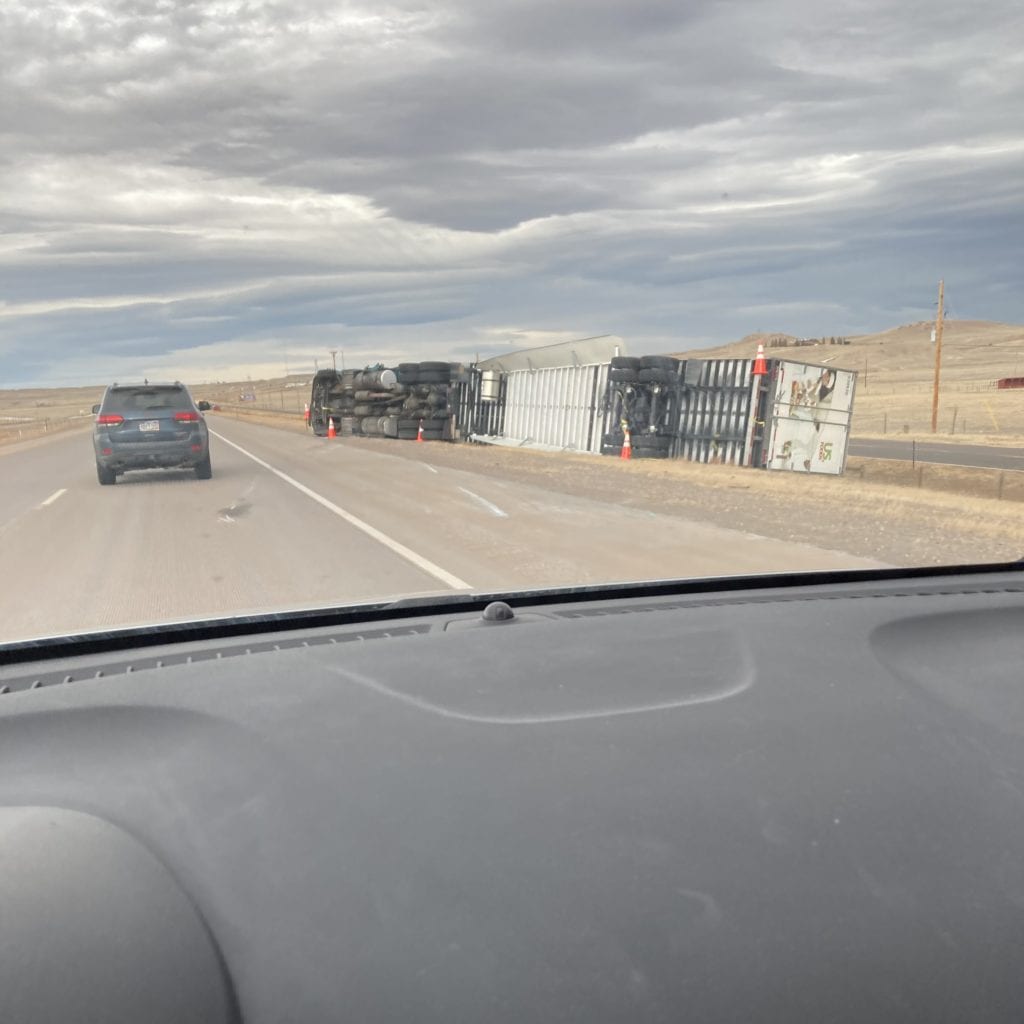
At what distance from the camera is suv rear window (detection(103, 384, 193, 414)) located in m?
18.3

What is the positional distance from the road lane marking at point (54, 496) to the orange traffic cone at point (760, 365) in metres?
15.5

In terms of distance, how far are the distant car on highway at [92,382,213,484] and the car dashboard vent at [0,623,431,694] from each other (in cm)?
1585

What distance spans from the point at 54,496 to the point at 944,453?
1198 inches

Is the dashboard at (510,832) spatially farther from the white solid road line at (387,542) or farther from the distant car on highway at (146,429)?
the distant car on highway at (146,429)

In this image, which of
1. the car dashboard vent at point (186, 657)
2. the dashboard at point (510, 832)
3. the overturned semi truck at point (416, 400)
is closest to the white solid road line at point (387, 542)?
the car dashboard vent at point (186, 657)

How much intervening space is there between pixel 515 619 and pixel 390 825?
1619 mm

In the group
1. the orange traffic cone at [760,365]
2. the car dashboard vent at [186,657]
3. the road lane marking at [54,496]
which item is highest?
the orange traffic cone at [760,365]

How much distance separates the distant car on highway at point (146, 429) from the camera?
18266 millimetres

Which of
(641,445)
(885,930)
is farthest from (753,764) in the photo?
(641,445)

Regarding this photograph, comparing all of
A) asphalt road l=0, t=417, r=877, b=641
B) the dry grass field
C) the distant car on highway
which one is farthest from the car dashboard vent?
the dry grass field

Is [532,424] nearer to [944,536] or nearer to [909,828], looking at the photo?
[944,536]

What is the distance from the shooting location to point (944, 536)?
11.7 m

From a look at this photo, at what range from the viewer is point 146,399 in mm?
18547

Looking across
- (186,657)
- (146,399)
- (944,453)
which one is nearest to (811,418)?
(944,453)
